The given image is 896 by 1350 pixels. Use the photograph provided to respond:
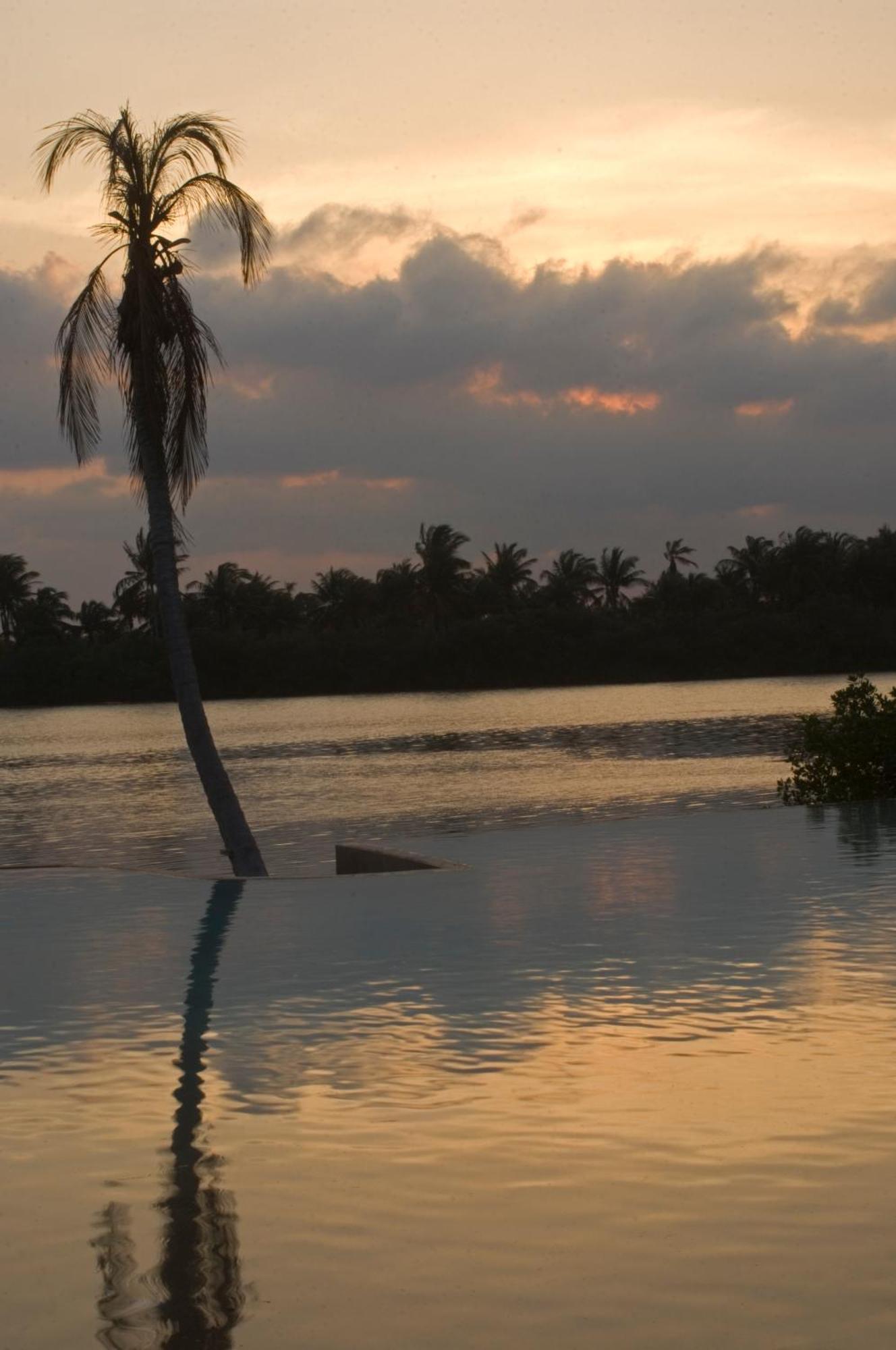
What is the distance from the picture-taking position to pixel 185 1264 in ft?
15.8

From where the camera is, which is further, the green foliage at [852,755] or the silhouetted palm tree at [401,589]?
the silhouetted palm tree at [401,589]

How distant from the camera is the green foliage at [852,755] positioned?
1978cm

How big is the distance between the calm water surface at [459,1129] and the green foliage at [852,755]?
8.02m

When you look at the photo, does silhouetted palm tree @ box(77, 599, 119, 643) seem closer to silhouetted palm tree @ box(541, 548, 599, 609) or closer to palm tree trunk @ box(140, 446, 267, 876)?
silhouetted palm tree @ box(541, 548, 599, 609)

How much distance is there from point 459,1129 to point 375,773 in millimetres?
38268

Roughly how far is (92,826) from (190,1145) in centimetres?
2736

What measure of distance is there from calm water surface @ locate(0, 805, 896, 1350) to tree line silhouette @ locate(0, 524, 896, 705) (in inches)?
3533

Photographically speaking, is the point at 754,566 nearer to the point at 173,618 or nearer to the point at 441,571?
the point at 441,571

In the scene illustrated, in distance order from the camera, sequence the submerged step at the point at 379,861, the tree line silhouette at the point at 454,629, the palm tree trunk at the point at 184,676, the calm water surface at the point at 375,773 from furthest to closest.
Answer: the tree line silhouette at the point at 454,629
the calm water surface at the point at 375,773
the palm tree trunk at the point at 184,676
the submerged step at the point at 379,861

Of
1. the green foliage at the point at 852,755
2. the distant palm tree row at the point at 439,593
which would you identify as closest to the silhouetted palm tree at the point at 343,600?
the distant palm tree row at the point at 439,593

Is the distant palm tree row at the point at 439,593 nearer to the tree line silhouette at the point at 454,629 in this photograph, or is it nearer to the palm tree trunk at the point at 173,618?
the tree line silhouette at the point at 454,629

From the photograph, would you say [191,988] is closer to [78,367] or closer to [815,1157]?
[815,1157]

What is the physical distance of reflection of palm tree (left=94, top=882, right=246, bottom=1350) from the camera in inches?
169

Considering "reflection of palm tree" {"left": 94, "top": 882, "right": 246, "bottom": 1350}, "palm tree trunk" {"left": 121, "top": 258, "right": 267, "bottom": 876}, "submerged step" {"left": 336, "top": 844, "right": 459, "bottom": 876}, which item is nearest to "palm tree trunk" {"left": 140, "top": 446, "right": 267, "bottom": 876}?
"palm tree trunk" {"left": 121, "top": 258, "right": 267, "bottom": 876}
